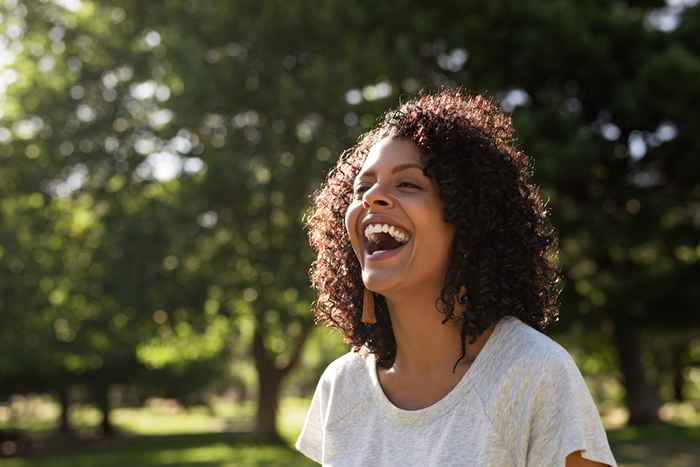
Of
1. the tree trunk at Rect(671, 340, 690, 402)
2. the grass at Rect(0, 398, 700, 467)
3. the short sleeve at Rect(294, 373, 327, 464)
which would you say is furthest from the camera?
the tree trunk at Rect(671, 340, 690, 402)

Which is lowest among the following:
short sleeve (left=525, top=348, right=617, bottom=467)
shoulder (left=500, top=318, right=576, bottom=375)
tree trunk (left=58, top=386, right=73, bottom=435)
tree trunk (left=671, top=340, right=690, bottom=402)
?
tree trunk (left=58, top=386, right=73, bottom=435)

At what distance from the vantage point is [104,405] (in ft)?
118

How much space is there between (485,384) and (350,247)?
2.14 ft

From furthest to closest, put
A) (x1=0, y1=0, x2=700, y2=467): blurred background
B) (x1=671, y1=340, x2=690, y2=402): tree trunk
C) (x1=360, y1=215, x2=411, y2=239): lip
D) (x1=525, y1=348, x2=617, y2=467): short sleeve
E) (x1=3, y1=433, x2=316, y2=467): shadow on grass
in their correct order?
(x1=671, y1=340, x2=690, y2=402): tree trunk, (x1=3, y1=433, x2=316, y2=467): shadow on grass, (x1=0, y1=0, x2=700, y2=467): blurred background, (x1=360, y1=215, x2=411, y2=239): lip, (x1=525, y1=348, x2=617, y2=467): short sleeve

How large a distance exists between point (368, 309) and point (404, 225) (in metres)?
0.37

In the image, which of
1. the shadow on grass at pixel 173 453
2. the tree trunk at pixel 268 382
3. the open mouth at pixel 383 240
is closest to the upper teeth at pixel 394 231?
the open mouth at pixel 383 240

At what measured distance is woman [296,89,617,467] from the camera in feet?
6.56

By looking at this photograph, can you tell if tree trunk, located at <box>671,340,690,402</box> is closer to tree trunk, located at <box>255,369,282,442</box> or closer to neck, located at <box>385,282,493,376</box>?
tree trunk, located at <box>255,369,282,442</box>

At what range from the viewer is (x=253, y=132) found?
18234 millimetres

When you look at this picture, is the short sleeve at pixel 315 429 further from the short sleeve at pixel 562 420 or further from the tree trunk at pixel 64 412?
the tree trunk at pixel 64 412

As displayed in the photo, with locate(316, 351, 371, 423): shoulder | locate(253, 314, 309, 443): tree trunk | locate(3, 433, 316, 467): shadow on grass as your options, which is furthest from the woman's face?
locate(253, 314, 309, 443): tree trunk

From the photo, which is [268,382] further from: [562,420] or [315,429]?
[562,420]

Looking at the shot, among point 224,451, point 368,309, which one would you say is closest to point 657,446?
point 224,451

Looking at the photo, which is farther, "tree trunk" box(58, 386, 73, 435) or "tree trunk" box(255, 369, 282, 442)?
"tree trunk" box(58, 386, 73, 435)
